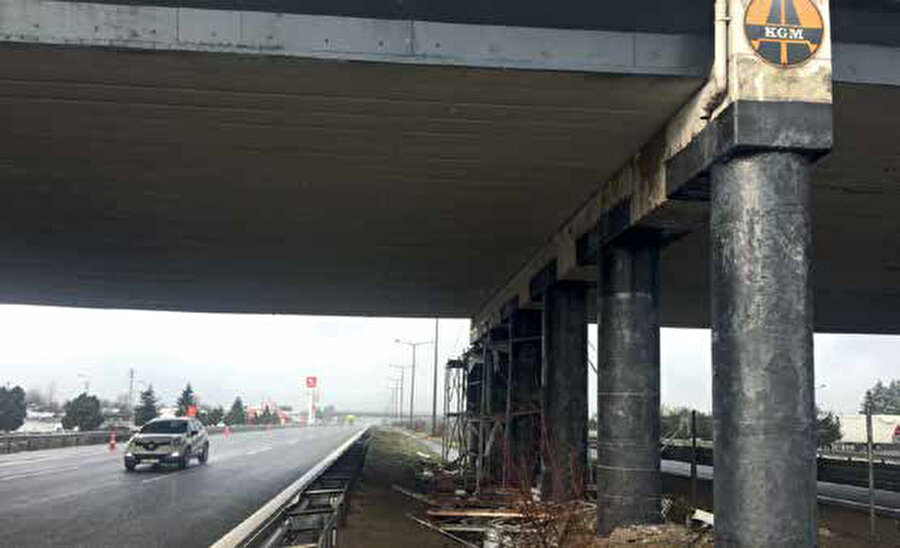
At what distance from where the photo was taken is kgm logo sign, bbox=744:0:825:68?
9.50 metres

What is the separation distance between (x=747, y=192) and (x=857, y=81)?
2.32 m

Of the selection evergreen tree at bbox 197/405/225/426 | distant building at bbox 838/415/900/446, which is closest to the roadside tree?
distant building at bbox 838/415/900/446

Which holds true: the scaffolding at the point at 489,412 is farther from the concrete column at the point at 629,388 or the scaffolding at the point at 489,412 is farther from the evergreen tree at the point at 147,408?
the evergreen tree at the point at 147,408

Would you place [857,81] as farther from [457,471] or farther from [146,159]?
[457,471]

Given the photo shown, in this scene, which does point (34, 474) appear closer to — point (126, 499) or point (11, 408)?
point (126, 499)

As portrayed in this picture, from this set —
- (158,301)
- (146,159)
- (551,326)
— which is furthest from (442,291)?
(146,159)

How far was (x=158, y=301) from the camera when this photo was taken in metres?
33.2

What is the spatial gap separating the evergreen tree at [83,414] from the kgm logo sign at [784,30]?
64.7 meters

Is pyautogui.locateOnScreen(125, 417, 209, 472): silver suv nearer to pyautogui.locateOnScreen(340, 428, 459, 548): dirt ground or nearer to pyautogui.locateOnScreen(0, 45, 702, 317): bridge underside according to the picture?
pyautogui.locateOnScreen(0, 45, 702, 317): bridge underside

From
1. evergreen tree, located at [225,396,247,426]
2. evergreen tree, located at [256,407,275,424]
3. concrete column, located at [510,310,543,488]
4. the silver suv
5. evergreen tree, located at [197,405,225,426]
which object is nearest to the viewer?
concrete column, located at [510,310,543,488]

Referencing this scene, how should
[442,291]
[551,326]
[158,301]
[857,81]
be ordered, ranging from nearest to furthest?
[857,81] < [551,326] < [442,291] < [158,301]

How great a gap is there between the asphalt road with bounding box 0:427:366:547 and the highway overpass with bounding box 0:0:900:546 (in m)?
6.15

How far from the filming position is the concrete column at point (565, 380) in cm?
1875

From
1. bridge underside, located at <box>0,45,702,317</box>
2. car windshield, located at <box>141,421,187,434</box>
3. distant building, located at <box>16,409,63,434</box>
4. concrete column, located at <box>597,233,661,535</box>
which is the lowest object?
distant building, located at <box>16,409,63,434</box>
